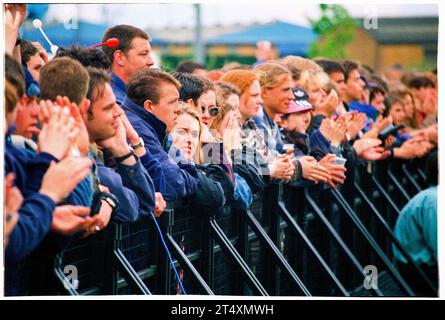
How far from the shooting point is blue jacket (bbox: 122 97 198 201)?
5809mm

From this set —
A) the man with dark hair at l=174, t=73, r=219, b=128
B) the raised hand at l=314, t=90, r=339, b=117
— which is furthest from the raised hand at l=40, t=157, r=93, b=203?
the raised hand at l=314, t=90, r=339, b=117

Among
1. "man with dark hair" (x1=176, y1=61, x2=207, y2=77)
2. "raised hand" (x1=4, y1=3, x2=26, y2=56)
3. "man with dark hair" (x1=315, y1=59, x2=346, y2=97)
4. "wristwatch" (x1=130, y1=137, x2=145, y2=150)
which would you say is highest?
"raised hand" (x1=4, y1=3, x2=26, y2=56)

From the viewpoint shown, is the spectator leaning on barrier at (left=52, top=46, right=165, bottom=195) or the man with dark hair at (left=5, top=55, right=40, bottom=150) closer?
the man with dark hair at (left=5, top=55, right=40, bottom=150)

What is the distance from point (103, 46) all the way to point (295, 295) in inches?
63.2

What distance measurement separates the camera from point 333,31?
25.4ft

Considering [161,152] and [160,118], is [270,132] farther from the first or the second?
[161,152]

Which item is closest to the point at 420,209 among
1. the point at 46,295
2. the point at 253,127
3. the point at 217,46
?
the point at 253,127

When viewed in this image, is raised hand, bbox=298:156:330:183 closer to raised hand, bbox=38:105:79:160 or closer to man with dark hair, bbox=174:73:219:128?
man with dark hair, bbox=174:73:219:128

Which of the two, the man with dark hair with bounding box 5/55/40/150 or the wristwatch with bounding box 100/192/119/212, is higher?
the man with dark hair with bounding box 5/55/40/150

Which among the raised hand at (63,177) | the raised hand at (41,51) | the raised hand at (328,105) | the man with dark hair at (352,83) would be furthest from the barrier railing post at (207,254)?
the man with dark hair at (352,83)

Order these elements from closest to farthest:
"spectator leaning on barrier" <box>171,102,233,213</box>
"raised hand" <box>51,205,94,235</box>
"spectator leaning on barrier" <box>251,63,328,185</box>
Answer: "raised hand" <box>51,205,94,235</box> → "spectator leaning on barrier" <box>171,102,233,213</box> → "spectator leaning on barrier" <box>251,63,328,185</box>

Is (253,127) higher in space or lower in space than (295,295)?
higher

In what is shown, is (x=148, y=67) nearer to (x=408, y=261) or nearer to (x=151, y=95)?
(x=151, y=95)
